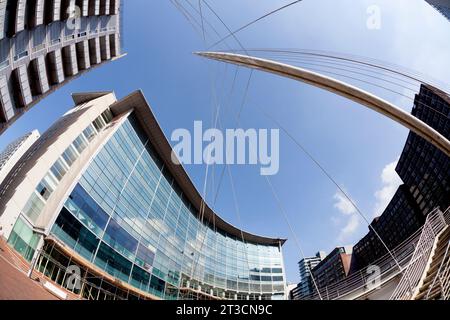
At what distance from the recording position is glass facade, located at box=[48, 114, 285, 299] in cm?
2611

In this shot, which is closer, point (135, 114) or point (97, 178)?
point (97, 178)

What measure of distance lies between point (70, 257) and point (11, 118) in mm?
14495

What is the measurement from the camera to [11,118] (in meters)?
18.7

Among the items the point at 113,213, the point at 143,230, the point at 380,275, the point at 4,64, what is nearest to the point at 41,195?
the point at 113,213

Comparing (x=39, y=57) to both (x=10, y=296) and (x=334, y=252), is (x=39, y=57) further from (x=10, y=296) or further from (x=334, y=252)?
(x=334, y=252)

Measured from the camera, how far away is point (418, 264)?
8.77 m

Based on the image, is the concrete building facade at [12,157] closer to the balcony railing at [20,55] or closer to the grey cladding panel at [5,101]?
the grey cladding panel at [5,101]

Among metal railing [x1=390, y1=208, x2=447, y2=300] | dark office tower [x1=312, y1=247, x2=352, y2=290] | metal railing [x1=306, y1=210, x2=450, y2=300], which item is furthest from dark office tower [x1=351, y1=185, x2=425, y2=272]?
metal railing [x1=390, y1=208, x2=447, y2=300]

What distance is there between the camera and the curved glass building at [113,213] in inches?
832

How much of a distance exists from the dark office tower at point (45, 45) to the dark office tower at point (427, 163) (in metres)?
64.8

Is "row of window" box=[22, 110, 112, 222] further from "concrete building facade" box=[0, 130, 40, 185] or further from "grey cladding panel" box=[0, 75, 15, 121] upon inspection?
"concrete building facade" box=[0, 130, 40, 185]

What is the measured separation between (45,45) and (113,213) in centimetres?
2060

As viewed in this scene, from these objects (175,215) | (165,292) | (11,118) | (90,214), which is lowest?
(165,292)
